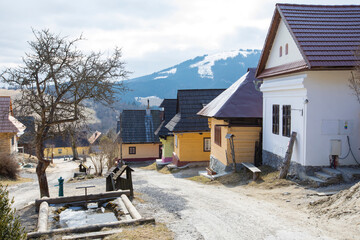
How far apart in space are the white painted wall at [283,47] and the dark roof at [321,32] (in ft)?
0.96

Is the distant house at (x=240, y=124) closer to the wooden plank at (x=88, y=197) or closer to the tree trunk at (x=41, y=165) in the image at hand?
the wooden plank at (x=88, y=197)

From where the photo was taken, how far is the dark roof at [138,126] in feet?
129

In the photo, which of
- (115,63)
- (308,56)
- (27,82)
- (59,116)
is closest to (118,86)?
(115,63)

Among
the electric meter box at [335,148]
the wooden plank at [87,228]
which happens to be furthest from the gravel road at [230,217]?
the electric meter box at [335,148]

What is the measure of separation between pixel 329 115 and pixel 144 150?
2928cm

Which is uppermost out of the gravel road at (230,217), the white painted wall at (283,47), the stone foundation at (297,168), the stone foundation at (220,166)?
the white painted wall at (283,47)

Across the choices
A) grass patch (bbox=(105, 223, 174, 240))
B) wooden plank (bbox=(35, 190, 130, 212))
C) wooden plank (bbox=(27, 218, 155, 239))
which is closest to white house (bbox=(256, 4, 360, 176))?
wooden plank (bbox=(35, 190, 130, 212))

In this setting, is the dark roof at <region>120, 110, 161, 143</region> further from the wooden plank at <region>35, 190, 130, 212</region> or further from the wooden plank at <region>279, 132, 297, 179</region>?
the wooden plank at <region>35, 190, 130, 212</region>

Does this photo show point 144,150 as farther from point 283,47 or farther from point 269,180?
point 283,47

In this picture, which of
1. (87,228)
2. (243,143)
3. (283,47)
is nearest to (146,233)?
(87,228)

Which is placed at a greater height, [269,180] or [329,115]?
[329,115]

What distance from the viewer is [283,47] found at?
14.5 metres

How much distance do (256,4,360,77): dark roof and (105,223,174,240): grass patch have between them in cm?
766

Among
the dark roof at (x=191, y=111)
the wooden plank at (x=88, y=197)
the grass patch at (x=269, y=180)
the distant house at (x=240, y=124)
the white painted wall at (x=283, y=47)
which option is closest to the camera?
the wooden plank at (x=88, y=197)
